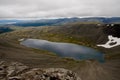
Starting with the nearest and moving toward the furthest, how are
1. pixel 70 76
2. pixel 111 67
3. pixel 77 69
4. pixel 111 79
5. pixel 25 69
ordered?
pixel 70 76 < pixel 25 69 < pixel 111 79 < pixel 77 69 < pixel 111 67

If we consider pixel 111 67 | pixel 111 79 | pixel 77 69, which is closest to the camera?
pixel 111 79

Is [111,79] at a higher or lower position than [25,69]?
lower

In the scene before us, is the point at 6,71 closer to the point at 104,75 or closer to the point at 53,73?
the point at 53,73

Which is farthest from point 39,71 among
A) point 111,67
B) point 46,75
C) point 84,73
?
point 111,67

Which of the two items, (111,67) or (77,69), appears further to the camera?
(111,67)

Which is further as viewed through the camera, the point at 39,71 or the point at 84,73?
the point at 84,73

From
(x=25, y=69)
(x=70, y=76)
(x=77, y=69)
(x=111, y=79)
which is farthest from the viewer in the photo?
(x=77, y=69)

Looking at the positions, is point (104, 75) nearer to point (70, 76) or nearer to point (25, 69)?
point (70, 76)

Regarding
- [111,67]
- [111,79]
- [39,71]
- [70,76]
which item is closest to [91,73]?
[111,79]

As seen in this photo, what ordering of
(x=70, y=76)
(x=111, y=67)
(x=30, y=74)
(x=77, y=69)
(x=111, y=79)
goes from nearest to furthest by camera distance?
(x=30, y=74) < (x=70, y=76) < (x=111, y=79) < (x=77, y=69) < (x=111, y=67)
